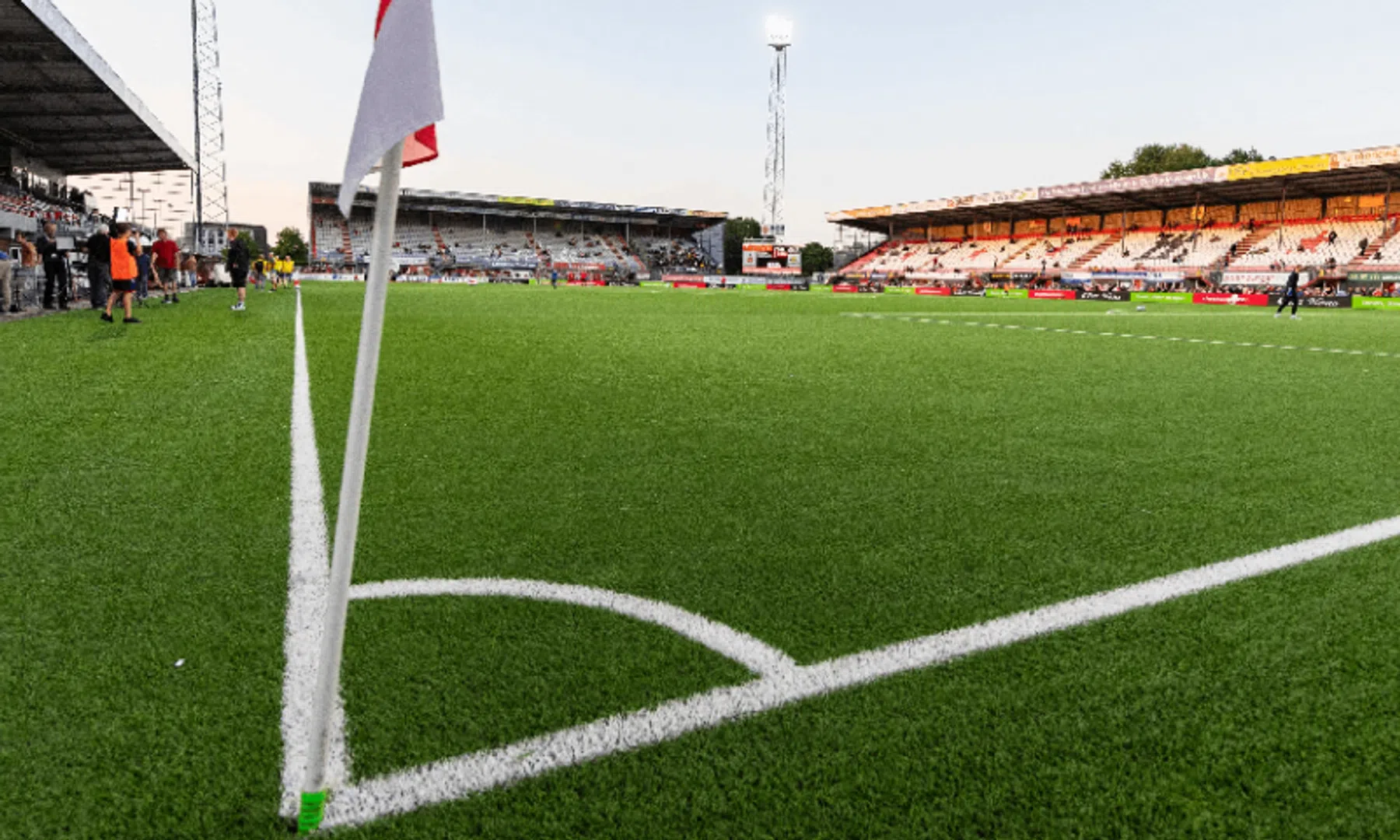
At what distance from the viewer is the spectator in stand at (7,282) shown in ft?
44.6

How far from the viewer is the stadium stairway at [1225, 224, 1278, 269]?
48.1 metres

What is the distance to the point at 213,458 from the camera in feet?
13.2

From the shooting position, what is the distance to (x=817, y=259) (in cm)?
12719

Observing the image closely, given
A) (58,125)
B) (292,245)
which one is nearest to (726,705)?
(58,125)

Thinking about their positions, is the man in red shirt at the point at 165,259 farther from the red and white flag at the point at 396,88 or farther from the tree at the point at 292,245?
the tree at the point at 292,245

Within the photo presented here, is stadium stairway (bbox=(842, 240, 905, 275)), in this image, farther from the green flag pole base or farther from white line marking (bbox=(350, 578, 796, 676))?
the green flag pole base

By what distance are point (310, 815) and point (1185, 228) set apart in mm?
63671

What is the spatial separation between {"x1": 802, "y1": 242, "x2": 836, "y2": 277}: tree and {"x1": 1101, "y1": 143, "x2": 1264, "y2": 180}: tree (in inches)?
1710

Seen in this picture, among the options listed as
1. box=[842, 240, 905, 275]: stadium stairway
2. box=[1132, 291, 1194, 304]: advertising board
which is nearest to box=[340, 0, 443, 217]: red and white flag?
box=[1132, 291, 1194, 304]: advertising board

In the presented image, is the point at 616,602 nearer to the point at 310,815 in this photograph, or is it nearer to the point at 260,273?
the point at 310,815

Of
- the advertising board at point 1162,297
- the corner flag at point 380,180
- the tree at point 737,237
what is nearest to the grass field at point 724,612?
the corner flag at point 380,180

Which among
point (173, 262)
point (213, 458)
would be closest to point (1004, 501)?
point (213, 458)

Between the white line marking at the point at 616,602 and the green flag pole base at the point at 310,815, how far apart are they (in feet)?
3.19

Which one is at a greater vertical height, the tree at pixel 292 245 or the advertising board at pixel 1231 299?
the tree at pixel 292 245
